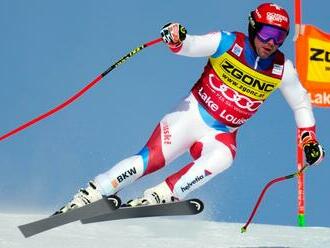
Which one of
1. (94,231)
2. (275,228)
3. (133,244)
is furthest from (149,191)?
(275,228)

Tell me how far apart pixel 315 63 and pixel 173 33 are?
14.2 ft

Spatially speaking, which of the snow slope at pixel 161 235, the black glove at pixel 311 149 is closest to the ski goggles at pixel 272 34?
the black glove at pixel 311 149

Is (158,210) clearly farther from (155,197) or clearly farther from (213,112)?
(213,112)

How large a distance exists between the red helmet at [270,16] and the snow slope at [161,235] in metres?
2.95

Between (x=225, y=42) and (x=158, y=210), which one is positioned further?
(x=225, y=42)

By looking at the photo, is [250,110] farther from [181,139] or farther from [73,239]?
[73,239]

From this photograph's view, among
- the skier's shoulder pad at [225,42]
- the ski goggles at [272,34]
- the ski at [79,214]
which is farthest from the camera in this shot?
the skier's shoulder pad at [225,42]

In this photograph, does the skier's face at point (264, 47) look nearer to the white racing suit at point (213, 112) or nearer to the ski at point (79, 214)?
the white racing suit at point (213, 112)

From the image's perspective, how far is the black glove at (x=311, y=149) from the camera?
5547 millimetres

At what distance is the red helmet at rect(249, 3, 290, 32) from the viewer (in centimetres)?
525

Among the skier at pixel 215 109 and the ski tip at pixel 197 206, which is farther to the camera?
the skier at pixel 215 109

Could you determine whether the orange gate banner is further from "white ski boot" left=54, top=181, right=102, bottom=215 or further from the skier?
"white ski boot" left=54, top=181, right=102, bottom=215

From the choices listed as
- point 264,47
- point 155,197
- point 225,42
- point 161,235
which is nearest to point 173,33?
point 225,42

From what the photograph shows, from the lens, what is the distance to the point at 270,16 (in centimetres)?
527
